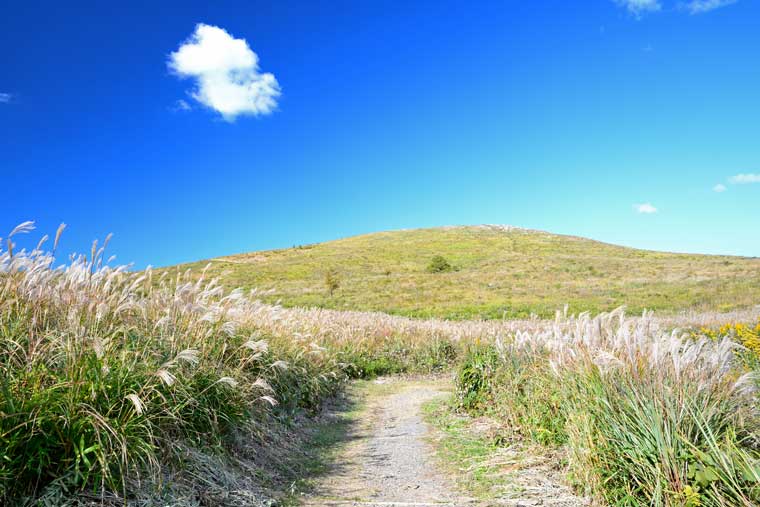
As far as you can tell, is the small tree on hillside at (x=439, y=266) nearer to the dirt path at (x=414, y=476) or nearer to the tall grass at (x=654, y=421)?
the dirt path at (x=414, y=476)

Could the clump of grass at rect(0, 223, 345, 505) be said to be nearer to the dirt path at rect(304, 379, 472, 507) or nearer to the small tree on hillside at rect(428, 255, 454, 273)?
the dirt path at rect(304, 379, 472, 507)

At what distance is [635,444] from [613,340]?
1.37m

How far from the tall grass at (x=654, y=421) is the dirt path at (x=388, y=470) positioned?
4.48 feet

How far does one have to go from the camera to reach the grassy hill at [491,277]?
39.9 metres

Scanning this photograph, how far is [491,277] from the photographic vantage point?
58.1 metres

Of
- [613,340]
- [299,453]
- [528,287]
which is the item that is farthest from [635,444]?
[528,287]

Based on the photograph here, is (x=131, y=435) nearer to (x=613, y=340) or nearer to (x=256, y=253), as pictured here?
(x=613, y=340)

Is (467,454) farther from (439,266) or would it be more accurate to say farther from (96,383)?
(439,266)

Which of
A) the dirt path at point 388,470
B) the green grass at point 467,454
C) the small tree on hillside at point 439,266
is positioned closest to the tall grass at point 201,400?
the green grass at point 467,454

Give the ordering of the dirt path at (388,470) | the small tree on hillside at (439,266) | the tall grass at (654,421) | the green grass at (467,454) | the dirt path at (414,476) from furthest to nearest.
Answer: the small tree on hillside at (439,266)
the green grass at (467,454)
the dirt path at (388,470)
the dirt path at (414,476)
the tall grass at (654,421)

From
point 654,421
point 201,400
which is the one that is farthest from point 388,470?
point 654,421

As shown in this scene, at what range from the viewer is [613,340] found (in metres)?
4.93

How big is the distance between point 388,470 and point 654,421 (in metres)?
3.06

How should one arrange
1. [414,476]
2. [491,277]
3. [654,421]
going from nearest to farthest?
[654,421] < [414,476] < [491,277]
